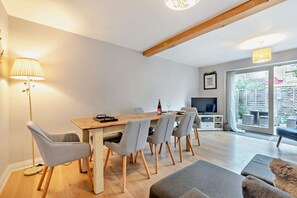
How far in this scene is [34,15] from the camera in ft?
6.95

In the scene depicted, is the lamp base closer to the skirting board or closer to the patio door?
the skirting board

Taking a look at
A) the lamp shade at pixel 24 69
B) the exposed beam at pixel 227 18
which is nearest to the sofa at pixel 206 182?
the exposed beam at pixel 227 18

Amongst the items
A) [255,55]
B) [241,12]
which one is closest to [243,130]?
[255,55]

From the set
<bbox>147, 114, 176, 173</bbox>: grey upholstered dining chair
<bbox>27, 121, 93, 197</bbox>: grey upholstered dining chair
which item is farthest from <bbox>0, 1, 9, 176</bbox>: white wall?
<bbox>147, 114, 176, 173</bbox>: grey upholstered dining chair

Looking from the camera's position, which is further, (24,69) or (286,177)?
(24,69)

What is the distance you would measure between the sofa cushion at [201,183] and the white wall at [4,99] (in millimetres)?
2103

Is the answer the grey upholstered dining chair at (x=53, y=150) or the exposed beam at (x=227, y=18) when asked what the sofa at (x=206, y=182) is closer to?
the grey upholstered dining chair at (x=53, y=150)

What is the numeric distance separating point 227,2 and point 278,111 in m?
3.72

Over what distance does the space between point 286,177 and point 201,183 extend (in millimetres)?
587

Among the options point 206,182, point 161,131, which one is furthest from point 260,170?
point 161,131

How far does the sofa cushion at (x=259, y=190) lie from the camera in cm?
58

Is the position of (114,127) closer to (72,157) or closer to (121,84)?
(72,157)

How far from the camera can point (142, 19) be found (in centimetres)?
222

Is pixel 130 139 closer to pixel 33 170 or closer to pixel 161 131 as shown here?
pixel 161 131
